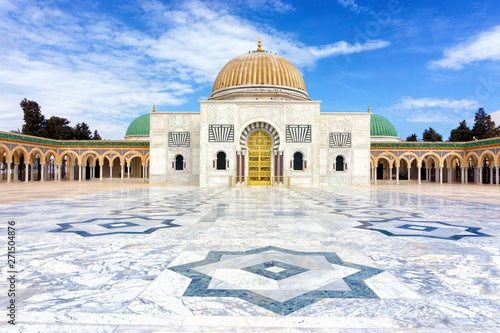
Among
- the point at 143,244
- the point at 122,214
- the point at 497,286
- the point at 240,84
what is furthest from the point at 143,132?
the point at 497,286

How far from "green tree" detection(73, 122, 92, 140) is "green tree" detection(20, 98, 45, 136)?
4.54m

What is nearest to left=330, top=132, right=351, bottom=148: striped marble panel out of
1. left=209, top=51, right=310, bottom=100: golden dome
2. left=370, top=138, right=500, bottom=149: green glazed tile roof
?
left=209, top=51, right=310, bottom=100: golden dome

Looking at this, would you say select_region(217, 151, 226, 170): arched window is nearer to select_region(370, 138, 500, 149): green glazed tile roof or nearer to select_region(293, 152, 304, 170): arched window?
select_region(293, 152, 304, 170): arched window

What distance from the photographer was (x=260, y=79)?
24016mm

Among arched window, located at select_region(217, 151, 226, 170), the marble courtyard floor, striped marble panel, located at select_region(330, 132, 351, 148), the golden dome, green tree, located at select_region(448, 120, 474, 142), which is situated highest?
the golden dome

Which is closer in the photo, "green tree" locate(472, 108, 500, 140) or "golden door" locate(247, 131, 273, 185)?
"golden door" locate(247, 131, 273, 185)

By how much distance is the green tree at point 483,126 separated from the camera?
3456 cm

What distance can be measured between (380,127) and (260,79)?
1946 centimetres

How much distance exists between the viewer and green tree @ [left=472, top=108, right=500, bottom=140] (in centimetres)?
3456

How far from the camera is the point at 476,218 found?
5793 mm

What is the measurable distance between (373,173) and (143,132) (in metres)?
26.7

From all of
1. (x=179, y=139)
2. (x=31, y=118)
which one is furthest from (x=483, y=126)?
(x=31, y=118)

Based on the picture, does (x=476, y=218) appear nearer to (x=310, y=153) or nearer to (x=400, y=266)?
(x=400, y=266)

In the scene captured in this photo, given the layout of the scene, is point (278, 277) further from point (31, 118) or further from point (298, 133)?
point (31, 118)
